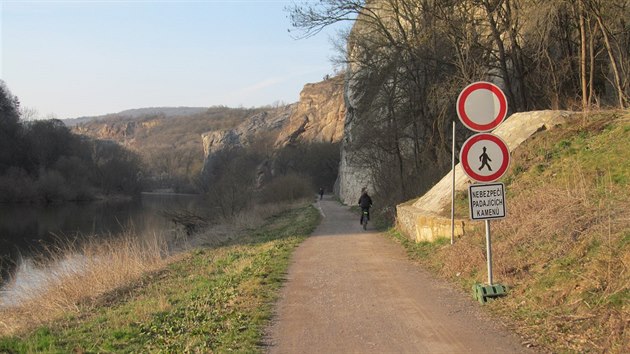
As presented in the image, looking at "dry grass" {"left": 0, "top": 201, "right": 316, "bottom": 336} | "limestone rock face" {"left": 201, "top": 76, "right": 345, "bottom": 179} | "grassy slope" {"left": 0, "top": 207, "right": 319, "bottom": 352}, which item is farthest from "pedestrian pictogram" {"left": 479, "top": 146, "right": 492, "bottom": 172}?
"limestone rock face" {"left": 201, "top": 76, "right": 345, "bottom": 179}

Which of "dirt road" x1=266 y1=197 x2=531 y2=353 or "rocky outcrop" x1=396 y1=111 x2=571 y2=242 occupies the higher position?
"rocky outcrop" x1=396 y1=111 x2=571 y2=242

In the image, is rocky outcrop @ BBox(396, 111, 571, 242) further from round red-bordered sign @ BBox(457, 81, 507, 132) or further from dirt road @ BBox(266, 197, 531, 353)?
round red-bordered sign @ BBox(457, 81, 507, 132)

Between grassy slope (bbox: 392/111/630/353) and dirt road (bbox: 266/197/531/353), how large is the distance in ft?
1.32

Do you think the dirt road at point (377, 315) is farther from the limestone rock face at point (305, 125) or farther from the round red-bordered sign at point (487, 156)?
the limestone rock face at point (305, 125)

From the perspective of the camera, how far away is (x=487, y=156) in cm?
702

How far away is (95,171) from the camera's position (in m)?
97.9

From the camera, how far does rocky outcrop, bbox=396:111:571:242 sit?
1284 cm

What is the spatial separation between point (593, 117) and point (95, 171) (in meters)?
96.4

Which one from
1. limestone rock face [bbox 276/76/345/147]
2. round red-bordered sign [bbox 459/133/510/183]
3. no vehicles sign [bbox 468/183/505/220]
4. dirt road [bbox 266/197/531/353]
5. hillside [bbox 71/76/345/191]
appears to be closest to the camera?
dirt road [bbox 266/197/531/353]

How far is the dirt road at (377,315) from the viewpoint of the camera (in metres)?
5.55

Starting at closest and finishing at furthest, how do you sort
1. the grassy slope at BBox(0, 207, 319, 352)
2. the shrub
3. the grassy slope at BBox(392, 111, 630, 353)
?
the grassy slope at BBox(392, 111, 630, 353), the grassy slope at BBox(0, 207, 319, 352), the shrub

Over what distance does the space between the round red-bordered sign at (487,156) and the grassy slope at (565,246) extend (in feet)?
4.45

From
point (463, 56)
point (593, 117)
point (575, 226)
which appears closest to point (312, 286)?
point (575, 226)

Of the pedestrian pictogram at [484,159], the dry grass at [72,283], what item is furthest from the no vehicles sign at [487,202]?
the dry grass at [72,283]
